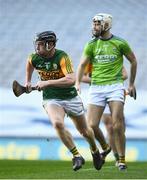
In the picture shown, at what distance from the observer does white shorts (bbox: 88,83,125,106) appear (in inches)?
528

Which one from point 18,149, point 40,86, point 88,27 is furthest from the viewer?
point 88,27

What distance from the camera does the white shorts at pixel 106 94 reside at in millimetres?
13422

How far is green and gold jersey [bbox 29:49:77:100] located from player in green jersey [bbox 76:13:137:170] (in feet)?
0.85

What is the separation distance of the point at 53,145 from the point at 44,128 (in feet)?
1.61

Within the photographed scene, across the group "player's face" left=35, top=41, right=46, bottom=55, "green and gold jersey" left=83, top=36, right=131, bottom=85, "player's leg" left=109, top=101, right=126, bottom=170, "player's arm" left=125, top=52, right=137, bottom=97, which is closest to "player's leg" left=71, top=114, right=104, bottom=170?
"player's leg" left=109, top=101, right=126, bottom=170

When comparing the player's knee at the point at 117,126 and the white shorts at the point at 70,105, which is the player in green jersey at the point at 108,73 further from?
the white shorts at the point at 70,105

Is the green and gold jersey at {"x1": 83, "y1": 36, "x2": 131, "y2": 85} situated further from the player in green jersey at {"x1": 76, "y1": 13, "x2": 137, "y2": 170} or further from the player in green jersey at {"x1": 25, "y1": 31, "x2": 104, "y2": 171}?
the player in green jersey at {"x1": 25, "y1": 31, "x2": 104, "y2": 171}

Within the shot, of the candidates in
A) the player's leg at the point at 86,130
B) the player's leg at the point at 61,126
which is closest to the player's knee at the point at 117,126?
the player's leg at the point at 86,130

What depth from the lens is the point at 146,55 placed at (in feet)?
75.7

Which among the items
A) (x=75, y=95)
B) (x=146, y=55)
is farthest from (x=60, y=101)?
(x=146, y=55)

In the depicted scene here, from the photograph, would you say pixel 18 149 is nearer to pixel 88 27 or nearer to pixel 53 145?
pixel 53 145

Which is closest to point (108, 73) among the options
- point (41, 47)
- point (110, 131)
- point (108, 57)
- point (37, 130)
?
point (108, 57)

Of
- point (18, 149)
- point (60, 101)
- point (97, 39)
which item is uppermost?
point (97, 39)

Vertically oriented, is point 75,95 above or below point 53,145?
above
